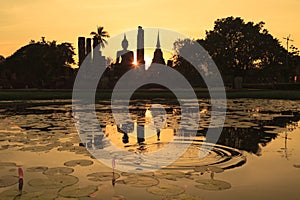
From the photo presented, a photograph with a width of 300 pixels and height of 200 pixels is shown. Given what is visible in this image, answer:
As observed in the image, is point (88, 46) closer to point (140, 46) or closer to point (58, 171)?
point (140, 46)

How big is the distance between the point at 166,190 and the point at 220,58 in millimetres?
54479

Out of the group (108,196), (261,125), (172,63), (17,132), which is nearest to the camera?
(108,196)

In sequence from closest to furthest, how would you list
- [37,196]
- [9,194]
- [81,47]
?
[37,196], [9,194], [81,47]

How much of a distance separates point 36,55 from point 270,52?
142 feet

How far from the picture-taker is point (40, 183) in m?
5.46

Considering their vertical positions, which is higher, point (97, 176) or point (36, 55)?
point (36, 55)

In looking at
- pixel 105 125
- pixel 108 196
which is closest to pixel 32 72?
pixel 105 125

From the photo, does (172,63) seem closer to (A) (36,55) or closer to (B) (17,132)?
(A) (36,55)

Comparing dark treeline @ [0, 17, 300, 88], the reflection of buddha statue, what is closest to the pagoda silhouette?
the reflection of buddha statue

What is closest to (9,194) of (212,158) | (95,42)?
(212,158)

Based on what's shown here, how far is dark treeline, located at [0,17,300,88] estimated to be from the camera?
191 feet

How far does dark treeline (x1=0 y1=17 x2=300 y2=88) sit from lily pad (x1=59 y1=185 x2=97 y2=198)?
164 feet

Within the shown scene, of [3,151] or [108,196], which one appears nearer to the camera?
[108,196]

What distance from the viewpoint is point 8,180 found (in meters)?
5.78
